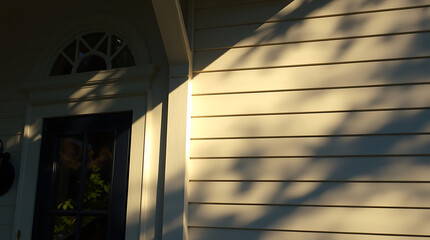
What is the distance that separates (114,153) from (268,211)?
3.46 ft

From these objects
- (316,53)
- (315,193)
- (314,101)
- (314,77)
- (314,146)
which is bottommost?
(315,193)

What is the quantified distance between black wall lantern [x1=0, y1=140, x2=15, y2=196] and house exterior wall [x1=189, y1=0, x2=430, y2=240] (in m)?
1.37

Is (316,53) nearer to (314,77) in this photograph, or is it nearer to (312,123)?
(314,77)

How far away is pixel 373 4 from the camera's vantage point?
6.82ft

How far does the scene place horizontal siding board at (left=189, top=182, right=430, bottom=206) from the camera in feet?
6.04

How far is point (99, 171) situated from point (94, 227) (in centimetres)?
35

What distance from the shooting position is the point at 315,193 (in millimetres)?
1949

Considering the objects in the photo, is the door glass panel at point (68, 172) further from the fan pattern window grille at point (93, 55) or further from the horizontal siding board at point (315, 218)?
the horizontal siding board at point (315, 218)

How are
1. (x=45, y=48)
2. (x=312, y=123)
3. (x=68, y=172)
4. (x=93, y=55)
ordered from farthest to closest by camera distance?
(x=45, y=48)
(x=93, y=55)
(x=68, y=172)
(x=312, y=123)

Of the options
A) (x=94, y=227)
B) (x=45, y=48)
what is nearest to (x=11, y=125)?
(x=45, y=48)

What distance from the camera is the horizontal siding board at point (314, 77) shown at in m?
1.96

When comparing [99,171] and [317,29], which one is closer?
[317,29]

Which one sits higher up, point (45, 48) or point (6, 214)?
point (45, 48)

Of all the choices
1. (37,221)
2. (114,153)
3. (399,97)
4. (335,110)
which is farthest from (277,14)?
(37,221)
